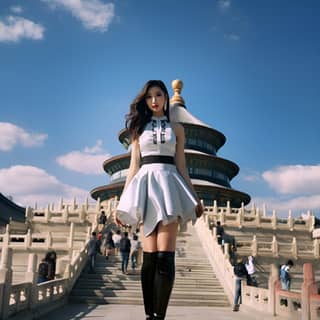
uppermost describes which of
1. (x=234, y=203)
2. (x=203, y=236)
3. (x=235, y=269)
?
(x=234, y=203)

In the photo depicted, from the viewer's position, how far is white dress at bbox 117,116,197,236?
430cm

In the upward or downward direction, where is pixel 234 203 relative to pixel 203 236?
upward

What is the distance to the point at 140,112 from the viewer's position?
15.9 ft

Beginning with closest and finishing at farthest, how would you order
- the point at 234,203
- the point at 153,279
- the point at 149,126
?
the point at 153,279, the point at 149,126, the point at 234,203

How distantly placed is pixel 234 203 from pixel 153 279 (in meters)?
40.1

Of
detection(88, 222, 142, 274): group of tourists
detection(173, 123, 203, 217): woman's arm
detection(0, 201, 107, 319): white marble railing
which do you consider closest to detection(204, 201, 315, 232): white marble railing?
detection(0, 201, 107, 319): white marble railing

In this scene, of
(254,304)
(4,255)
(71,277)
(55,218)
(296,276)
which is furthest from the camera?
(55,218)

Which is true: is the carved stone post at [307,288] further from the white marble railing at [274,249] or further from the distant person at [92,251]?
the white marble railing at [274,249]

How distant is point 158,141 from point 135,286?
1177cm

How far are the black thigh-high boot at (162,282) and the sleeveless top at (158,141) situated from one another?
3.38ft

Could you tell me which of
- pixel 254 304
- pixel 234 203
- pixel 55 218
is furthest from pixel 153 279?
pixel 234 203

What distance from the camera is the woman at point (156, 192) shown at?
4203 mm

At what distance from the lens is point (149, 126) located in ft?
15.6

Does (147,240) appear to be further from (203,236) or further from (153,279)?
(203,236)
